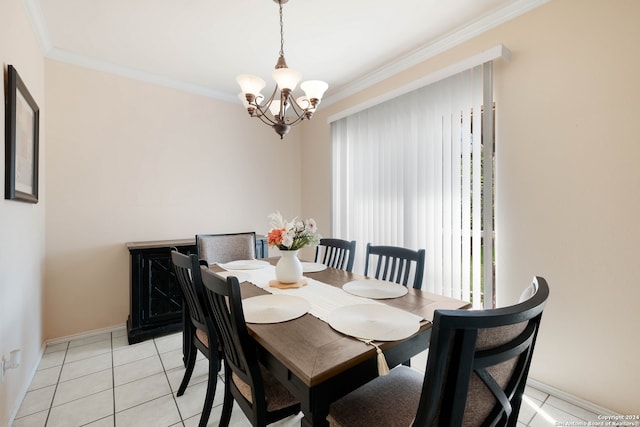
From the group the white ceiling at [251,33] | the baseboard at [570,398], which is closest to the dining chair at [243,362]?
the baseboard at [570,398]

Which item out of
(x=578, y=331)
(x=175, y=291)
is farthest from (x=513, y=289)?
(x=175, y=291)

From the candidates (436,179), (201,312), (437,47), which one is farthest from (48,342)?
(437,47)

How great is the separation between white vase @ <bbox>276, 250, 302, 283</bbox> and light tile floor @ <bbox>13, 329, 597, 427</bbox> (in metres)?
0.78

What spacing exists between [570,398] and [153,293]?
3176 mm

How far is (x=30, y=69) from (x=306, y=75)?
7.03 feet

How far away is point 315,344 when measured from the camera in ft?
3.37

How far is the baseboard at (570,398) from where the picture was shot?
1614 mm

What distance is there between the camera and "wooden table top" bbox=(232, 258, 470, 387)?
88 centimetres

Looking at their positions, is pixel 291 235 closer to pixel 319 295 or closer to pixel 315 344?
pixel 319 295

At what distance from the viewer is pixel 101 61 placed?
102 inches

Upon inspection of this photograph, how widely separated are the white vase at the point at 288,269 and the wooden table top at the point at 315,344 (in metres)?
0.45

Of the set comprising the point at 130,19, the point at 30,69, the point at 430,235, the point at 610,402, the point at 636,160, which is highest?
the point at 130,19

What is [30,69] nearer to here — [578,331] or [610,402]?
[578,331]

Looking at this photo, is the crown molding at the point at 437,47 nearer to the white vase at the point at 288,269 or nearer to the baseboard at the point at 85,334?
the white vase at the point at 288,269
